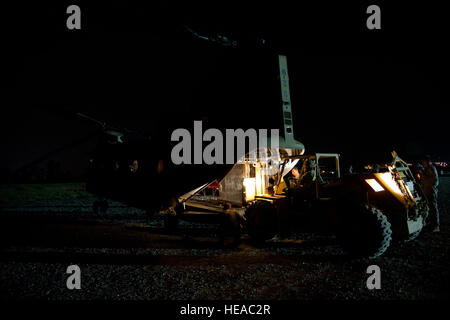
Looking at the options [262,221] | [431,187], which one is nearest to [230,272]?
[262,221]

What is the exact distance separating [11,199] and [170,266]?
26160mm

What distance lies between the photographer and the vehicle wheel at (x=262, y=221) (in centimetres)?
726

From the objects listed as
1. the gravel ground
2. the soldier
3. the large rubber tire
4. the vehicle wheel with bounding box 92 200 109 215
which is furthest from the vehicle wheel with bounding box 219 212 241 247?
the vehicle wheel with bounding box 92 200 109 215

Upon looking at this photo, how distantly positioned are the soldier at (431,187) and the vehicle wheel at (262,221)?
182 inches

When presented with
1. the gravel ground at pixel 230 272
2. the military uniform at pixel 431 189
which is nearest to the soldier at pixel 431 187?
the military uniform at pixel 431 189

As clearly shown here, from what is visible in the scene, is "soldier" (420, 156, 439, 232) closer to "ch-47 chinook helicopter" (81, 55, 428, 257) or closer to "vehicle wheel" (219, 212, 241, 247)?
"ch-47 chinook helicopter" (81, 55, 428, 257)

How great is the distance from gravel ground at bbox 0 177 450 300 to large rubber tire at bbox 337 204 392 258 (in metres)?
0.26

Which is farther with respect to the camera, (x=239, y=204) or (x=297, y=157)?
(x=239, y=204)

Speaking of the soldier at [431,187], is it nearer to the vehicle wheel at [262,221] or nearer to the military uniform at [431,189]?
the military uniform at [431,189]

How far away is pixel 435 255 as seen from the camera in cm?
580

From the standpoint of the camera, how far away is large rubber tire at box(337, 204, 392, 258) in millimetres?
5422

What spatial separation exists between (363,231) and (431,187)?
4.25 metres
